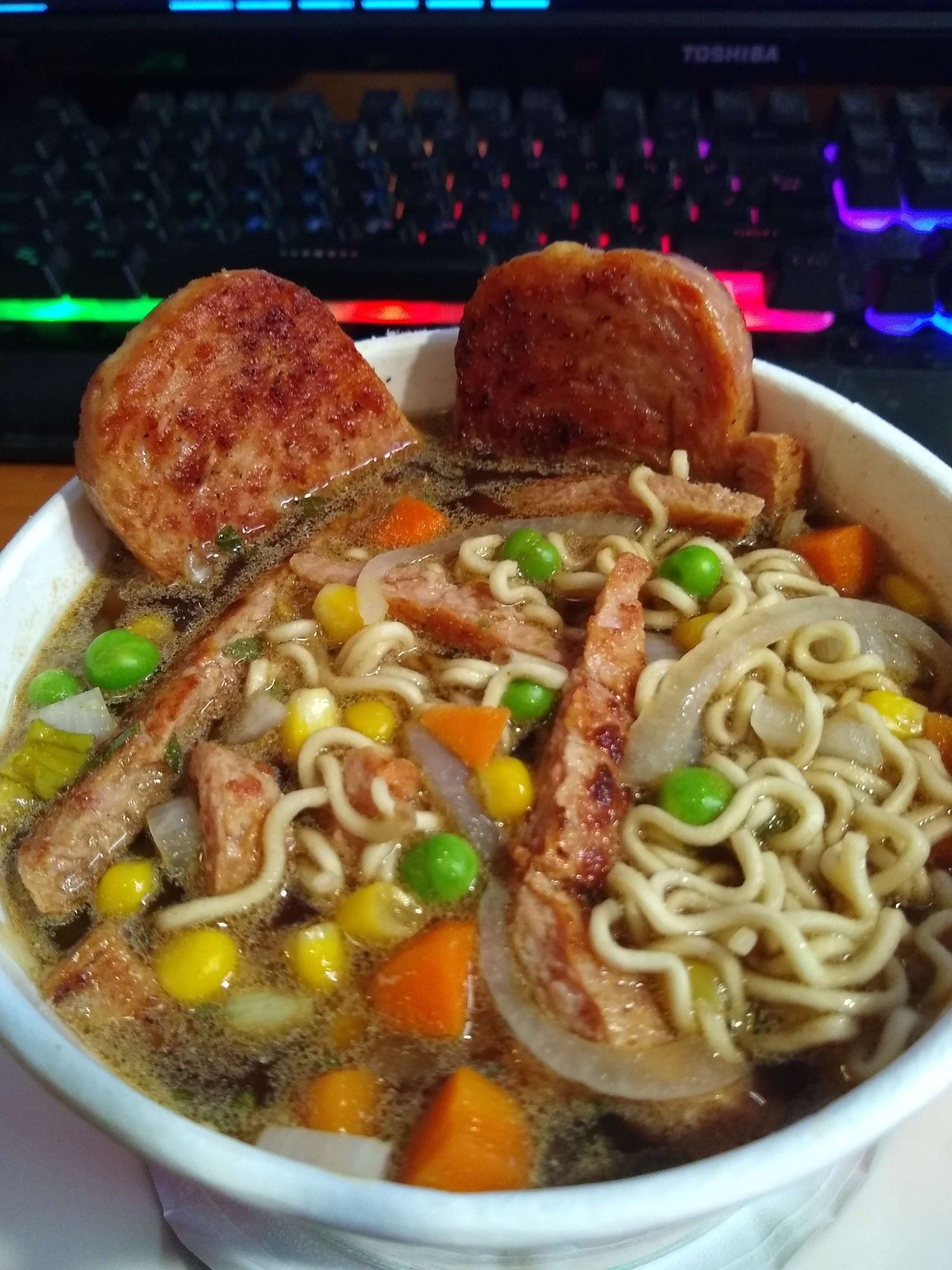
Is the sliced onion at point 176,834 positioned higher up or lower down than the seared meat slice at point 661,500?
lower down

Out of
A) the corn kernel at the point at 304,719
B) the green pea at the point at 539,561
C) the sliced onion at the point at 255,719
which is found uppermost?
the green pea at the point at 539,561

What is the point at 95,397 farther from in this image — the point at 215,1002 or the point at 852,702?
the point at 852,702

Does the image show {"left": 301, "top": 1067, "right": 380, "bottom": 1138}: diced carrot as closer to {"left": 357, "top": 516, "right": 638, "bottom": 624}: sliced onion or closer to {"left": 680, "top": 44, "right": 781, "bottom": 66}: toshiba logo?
{"left": 357, "top": 516, "right": 638, "bottom": 624}: sliced onion

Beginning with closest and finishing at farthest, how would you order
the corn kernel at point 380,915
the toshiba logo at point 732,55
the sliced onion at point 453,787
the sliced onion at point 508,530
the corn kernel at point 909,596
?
1. the corn kernel at point 380,915
2. the sliced onion at point 453,787
3. the corn kernel at point 909,596
4. the sliced onion at point 508,530
5. the toshiba logo at point 732,55

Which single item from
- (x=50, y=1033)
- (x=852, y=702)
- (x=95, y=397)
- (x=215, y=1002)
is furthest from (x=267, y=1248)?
(x=95, y=397)

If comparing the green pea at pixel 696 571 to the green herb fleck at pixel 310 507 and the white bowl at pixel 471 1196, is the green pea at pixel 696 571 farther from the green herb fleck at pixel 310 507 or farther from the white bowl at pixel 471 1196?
the white bowl at pixel 471 1196

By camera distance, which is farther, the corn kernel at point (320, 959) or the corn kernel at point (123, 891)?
the corn kernel at point (123, 891)

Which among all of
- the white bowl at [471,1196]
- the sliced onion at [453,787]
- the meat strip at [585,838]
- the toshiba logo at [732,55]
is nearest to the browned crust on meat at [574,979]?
the meat strip at [585,838]
